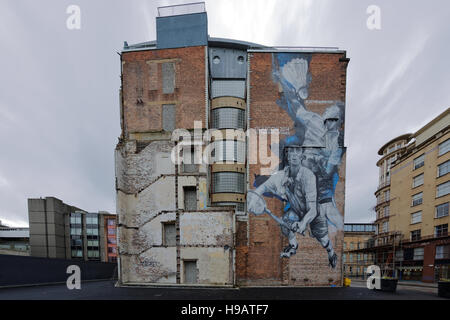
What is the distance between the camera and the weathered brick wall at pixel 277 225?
656 inches

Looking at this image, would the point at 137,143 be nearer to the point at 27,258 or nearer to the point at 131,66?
the point at 131,66

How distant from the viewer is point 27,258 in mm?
16547

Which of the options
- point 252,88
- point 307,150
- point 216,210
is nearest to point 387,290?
point 307,150

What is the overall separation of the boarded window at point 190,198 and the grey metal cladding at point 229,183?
226 centimetres

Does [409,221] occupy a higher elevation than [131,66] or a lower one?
lower

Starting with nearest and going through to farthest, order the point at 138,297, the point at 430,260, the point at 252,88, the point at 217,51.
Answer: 1. the point at 138,297
2. the point at 252,88
3. the point at 217,51
4. the point at 430,260

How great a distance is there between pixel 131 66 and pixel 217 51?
10.7 m

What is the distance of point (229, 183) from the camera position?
19.3 metres

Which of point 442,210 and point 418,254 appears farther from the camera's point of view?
point 418,254

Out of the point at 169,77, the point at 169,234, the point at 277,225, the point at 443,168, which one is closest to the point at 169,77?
the point at 169,77

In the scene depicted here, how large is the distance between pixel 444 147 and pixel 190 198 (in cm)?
3737

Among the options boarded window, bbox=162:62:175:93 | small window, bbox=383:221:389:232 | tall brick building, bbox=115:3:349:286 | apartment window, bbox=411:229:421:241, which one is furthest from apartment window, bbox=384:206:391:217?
boarded window, bbox=162:62:175:93

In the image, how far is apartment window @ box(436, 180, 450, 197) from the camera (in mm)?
28008

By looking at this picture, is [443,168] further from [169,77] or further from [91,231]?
[91,231]
